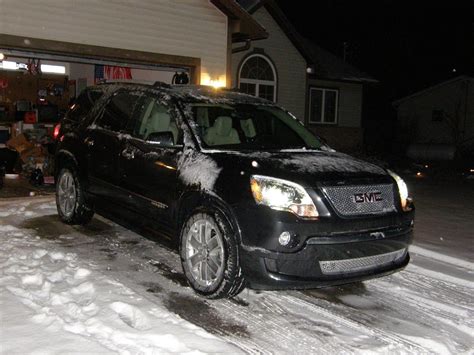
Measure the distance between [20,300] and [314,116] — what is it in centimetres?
2157

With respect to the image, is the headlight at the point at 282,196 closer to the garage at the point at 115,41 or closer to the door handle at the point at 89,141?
the door handle at the point at 89,141

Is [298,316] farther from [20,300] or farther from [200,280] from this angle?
[20,300]

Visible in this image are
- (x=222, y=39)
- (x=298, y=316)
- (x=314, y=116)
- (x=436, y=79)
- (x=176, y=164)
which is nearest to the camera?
Answer: (x=298, y=316)

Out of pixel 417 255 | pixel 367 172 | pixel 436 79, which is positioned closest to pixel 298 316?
pixel 367 172

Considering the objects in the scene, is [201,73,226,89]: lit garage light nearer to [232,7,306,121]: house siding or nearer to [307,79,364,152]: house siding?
[232,7,306,121]: house siding

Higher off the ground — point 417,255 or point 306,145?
point 306,145

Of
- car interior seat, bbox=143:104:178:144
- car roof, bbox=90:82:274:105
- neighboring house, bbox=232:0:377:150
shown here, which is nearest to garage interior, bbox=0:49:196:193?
car roof, bbox=90:82:274:105

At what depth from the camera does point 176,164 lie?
16.9 ft

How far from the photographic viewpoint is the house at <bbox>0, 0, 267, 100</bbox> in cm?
979

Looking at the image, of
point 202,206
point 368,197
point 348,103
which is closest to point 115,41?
point 202,206

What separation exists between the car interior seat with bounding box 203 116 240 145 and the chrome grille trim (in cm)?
177

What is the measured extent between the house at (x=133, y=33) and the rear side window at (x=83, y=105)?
10.2 feet

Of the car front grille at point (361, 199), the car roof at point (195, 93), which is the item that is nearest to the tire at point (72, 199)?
the car roof at point (195, 93)

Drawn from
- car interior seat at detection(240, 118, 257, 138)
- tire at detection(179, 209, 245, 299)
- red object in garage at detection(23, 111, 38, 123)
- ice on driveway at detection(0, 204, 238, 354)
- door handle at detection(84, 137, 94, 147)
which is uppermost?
red object in garage at detection(23, 111, 38, 123)
